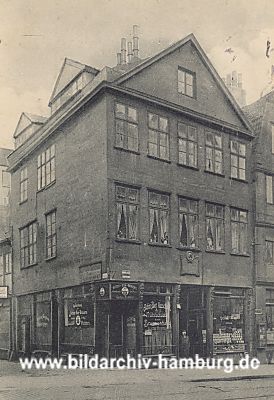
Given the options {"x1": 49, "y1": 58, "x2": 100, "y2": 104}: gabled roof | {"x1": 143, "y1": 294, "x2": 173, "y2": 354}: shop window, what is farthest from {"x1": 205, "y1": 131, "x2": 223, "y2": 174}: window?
{"x1": 143, "y1": 294, "x2": 173, "y2": 354}: shop window

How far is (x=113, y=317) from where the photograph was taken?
17.3m

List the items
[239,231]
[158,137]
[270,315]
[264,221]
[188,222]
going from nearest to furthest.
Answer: [158,137]
[188,222]
[239,231]
[270,315]
[264,221]

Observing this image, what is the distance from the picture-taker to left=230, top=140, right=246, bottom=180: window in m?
21.3

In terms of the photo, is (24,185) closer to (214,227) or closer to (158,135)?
(158,135)

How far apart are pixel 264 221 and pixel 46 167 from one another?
8.09 meters

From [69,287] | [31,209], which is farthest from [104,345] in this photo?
[31,209]

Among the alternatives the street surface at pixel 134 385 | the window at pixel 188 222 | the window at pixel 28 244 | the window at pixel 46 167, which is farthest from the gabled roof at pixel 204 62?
the street surface at pixel 134 385

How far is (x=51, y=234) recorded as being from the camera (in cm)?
1975

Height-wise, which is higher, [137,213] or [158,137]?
[158,137]

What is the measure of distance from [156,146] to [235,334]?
6.90 m

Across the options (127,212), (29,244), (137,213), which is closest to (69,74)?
(127,212)

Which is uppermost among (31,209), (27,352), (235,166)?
(235,166)

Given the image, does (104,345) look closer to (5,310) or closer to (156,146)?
(156,146)

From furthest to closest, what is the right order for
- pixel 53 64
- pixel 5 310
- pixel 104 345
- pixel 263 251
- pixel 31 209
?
1. pixel 5 310
2. pixel 263 251
3. pixel 31 209
4. pixel 104 345
5. pixel 53 64
